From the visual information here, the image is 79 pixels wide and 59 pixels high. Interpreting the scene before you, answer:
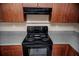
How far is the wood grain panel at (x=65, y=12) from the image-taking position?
97.7 inches

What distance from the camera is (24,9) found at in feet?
8.30

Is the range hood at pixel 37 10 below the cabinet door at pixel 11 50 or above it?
above

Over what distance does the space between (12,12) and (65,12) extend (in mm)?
1114

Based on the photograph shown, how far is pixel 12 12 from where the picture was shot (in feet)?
8.23

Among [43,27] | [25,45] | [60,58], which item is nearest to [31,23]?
[43,27]

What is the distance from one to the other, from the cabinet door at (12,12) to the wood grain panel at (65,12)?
703mm

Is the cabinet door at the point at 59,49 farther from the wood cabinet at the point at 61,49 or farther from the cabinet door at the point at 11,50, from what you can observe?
the cabinet door at the point at 11,50

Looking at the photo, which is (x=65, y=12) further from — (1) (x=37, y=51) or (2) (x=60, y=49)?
(1) (x=37, y=51)

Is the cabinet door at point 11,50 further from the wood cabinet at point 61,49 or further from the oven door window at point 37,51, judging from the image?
the wood cabinet at point 61,49

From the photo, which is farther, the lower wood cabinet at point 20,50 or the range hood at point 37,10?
the range hood at point 37,10

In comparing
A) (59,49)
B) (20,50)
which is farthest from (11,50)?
(59,49)

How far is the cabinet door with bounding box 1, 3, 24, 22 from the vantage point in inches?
97.2

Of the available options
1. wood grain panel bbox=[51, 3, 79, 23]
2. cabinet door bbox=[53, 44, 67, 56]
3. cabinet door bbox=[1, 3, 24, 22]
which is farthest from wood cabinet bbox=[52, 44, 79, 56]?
cabinet door bbox=[1, 3, 24, 22]

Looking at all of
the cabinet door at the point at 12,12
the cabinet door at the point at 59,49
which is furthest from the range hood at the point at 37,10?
the cabinet door at the point at 59,49
